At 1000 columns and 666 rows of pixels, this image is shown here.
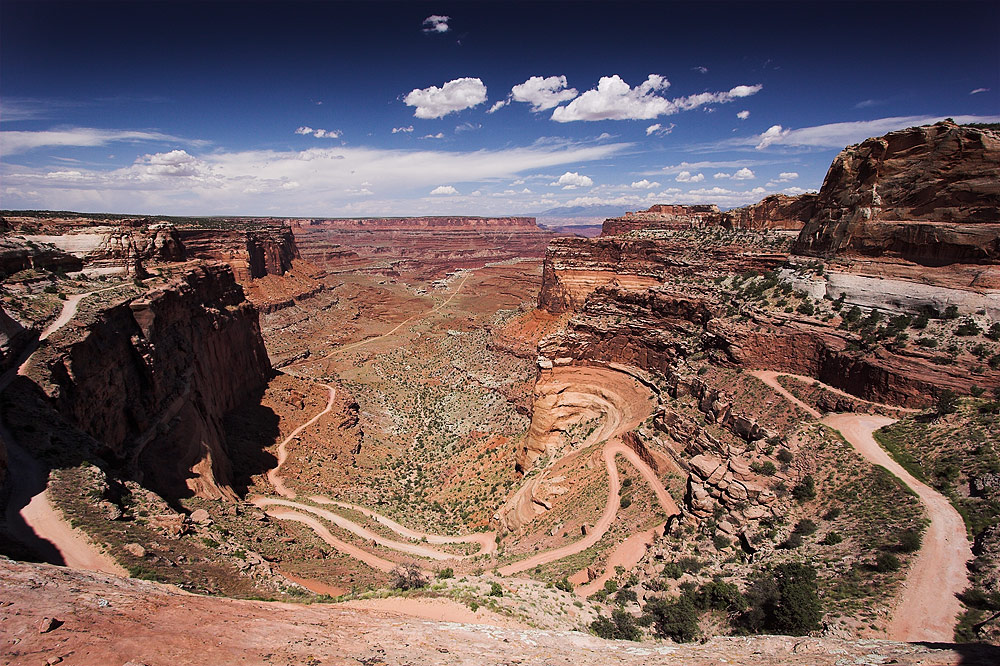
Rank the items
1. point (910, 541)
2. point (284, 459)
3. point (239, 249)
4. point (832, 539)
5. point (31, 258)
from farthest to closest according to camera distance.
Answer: point (239, 249) < point (284, 459) < point (31, 258) < point (832, 539) < point (910, 541)

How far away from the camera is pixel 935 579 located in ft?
39.0

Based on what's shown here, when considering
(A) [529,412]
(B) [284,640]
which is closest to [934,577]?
(B) [284,640]

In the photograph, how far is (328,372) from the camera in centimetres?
5722

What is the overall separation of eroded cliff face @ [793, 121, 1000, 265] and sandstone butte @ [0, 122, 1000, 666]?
0.12 metres

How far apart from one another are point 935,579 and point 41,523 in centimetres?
2558

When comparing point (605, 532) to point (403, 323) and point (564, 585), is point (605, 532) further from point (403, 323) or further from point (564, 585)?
point (403, 323)

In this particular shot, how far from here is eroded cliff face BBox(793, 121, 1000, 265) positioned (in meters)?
23.0

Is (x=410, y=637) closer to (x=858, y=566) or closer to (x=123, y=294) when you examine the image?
(x=858, y=566)

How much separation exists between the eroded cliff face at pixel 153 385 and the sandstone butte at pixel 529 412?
0.46 feet

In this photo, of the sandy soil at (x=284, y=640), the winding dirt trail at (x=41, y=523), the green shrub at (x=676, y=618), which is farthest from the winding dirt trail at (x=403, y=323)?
the green shrub at (x=676, y=618)

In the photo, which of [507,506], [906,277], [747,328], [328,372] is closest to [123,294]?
[507,506]

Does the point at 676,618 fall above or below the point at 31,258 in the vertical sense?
below

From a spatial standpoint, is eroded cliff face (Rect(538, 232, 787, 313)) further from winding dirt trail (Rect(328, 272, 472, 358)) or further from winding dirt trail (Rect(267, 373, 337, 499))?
winding dirt trail (Rect(267, 373, 337, 499))

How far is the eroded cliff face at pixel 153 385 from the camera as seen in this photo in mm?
18109
